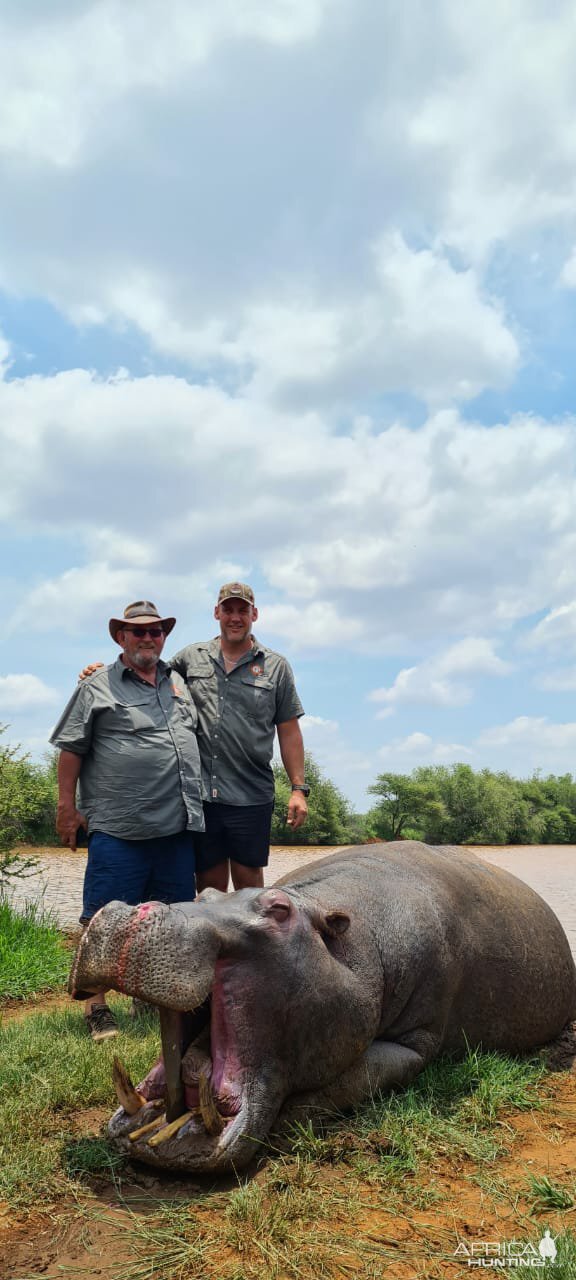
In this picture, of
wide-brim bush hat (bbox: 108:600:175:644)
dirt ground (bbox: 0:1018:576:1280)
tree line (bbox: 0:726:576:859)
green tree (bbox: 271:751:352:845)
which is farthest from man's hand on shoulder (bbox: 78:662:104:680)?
green tree (bbox: 271:751:352:845)

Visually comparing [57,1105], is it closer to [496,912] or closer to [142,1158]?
[142,1158]

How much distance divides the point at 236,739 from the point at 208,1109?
327cm

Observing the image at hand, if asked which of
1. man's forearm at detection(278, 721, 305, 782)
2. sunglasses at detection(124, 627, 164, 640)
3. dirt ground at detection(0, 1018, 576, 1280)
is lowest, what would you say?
dirt ground at detection(0, 1018, 576, 1280)

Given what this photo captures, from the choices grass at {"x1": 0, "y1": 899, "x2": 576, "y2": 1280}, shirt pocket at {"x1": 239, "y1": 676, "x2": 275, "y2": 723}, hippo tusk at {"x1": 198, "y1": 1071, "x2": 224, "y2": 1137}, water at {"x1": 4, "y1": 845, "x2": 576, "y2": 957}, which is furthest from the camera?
water at {"x1": 4, "y1": 845, "x2": 576, "y2": 957}

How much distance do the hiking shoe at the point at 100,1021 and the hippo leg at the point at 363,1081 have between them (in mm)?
2031

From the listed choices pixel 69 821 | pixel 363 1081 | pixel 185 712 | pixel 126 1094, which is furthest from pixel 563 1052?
pixel 69 821

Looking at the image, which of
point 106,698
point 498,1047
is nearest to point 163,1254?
point 498,1047

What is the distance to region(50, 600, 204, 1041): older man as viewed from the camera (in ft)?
19.5

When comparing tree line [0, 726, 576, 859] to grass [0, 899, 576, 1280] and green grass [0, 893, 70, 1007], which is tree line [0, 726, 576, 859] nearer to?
green grass [0, 893, 70, 1007]

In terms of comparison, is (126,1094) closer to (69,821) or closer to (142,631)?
(69,821)

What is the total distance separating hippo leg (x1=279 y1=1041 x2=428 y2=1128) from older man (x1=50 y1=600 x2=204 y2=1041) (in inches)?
84.3

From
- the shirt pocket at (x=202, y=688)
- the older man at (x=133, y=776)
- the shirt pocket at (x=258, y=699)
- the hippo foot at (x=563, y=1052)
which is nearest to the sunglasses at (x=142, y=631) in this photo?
the older man at (x=133, y=776)

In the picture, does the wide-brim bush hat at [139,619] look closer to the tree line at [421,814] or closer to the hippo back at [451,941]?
the hippo back at [451,941]

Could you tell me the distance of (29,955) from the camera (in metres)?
8.33
